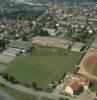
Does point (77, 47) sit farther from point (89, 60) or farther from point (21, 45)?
point (21, 45)

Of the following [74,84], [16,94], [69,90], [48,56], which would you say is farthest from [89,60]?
[16,94]

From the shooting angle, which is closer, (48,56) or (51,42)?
(48,56)

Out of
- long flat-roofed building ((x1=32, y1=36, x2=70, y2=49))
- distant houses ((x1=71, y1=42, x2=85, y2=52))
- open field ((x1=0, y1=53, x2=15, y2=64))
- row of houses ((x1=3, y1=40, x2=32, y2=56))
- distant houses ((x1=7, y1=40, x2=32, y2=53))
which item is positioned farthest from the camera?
long flat-roofed building ((x1=32, y1=36, x2=70, y2=49))

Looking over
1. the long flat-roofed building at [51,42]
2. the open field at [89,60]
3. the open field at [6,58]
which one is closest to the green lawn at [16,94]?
the open field at [6,58]

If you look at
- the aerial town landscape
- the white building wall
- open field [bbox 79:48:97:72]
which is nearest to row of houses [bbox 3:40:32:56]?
the aerial town landscape

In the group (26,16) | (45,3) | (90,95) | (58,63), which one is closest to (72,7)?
(45,3)

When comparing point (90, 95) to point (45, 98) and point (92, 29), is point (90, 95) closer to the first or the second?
point (45, 98)

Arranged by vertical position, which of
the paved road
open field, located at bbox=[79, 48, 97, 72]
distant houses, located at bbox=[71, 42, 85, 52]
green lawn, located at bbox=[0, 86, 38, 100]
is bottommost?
the paved road

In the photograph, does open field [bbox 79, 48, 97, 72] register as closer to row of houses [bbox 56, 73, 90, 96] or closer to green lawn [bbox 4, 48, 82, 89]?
green lawn [bbox 4, 48, 82, 89]
